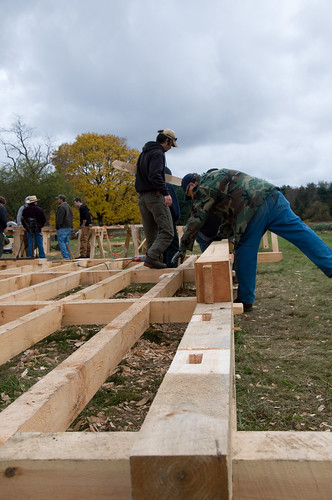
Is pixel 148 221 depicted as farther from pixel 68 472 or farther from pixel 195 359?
pixel 68 472

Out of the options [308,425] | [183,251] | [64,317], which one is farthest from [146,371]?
[183,251]

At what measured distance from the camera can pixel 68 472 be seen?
0.92m

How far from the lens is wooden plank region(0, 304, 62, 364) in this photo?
2.21 metres

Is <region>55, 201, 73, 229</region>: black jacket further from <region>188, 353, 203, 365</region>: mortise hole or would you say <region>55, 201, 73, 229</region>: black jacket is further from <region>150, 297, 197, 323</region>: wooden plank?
<region>188, 353, 203, 365</region>: mortise hole

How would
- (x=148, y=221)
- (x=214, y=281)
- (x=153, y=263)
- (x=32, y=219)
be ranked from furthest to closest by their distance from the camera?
(x=32, y=219) → (x=148, y=221) → (x=153, y=263) → (x=214, y=281)

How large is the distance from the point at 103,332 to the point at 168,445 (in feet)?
4.57

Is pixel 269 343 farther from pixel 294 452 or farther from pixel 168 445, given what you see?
pixel 168 445

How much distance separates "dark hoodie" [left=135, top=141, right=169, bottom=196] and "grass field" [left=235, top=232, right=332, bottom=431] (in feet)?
6.62

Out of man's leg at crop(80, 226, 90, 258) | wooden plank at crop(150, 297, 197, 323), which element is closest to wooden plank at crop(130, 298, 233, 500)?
wooden plank at crop(150, 297, 197, 323)

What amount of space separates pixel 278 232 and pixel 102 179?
3228 cm

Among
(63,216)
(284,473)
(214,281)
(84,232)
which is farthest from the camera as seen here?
(84,232)

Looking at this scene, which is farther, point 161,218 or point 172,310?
point 161,218

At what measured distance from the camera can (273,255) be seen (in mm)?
8008

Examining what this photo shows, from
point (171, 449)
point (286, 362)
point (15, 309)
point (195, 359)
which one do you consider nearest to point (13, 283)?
point (15, 309)
